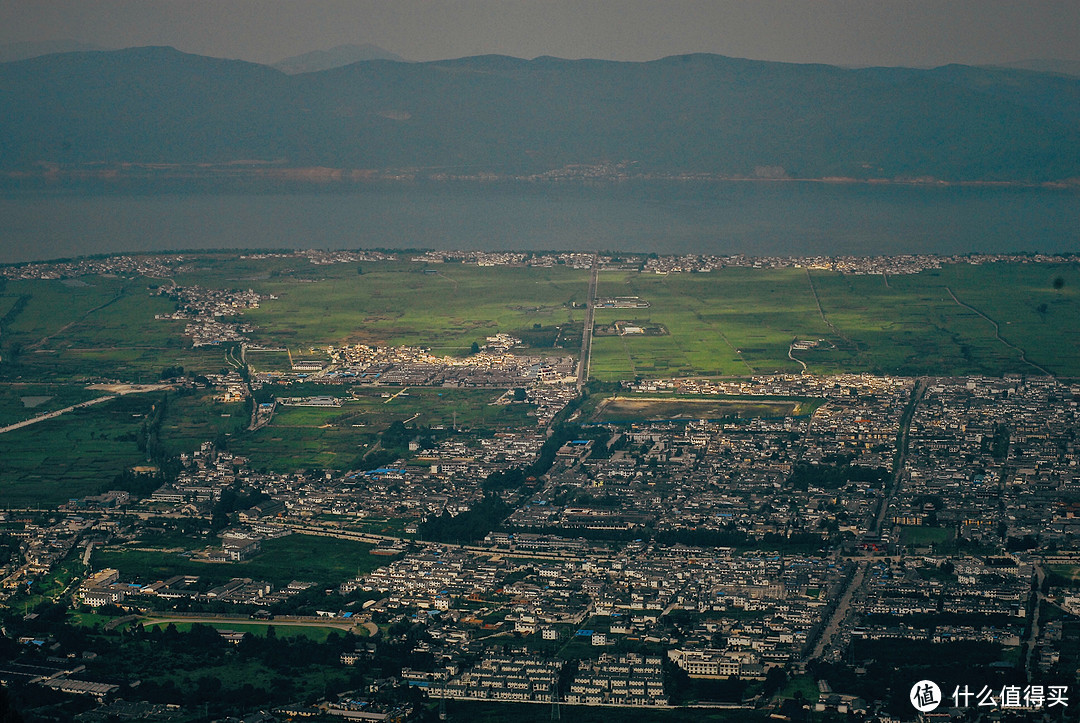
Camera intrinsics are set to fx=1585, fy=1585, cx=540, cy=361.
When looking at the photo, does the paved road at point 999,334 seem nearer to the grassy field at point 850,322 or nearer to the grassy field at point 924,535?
the grassy field at point 850,322

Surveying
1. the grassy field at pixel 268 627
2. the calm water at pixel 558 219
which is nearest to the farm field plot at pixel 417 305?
the calm water at pixel 558 219

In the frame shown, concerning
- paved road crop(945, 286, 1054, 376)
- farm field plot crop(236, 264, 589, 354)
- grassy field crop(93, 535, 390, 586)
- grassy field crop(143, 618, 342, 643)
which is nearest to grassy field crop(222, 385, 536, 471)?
grassy field crop(93, 535, 390, 586)

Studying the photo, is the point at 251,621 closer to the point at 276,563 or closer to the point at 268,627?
the point at 268,627

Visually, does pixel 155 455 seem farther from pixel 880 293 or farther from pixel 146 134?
pixel 146 134

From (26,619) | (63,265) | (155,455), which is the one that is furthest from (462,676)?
(63,265)

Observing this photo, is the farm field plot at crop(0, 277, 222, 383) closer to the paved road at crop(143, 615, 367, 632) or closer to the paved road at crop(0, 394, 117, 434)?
the paved road at crop(0, 394, 117, 434)

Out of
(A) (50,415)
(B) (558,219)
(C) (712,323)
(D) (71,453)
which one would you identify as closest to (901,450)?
(C) (712,323)
